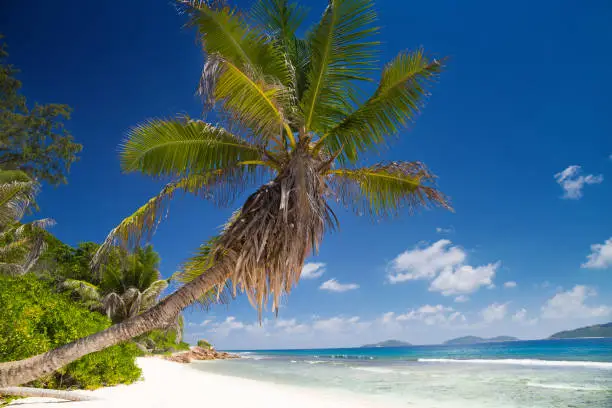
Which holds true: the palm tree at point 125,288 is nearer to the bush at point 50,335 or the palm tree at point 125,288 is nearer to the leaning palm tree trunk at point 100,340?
the bush at point 50,335

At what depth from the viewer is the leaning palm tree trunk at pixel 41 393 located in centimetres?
437

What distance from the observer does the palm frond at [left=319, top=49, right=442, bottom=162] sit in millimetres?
5023

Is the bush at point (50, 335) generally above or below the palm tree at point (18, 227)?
below

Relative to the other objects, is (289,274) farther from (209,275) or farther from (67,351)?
(67,351)

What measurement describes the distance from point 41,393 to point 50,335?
2333mm

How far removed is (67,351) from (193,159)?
2.73 metres

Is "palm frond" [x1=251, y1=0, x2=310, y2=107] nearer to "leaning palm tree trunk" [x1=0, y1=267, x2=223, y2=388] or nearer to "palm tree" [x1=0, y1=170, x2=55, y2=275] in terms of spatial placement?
"leaning palm tree trunk" [x1=0, y1=267, x2=223, y2=388]

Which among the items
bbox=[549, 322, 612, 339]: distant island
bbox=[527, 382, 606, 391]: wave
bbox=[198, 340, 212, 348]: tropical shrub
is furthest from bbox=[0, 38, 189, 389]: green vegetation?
bbox=[549, 322, 612, 339]: distant island

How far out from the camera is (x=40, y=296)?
7.48 m

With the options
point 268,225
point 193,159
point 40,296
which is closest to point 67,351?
point 268,225

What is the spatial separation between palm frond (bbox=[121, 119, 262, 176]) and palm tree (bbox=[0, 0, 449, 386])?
0.01m

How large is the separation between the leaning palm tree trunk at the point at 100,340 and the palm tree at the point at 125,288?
54.2ft

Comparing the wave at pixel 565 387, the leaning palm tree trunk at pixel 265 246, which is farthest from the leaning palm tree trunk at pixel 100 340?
the wave at pixel 565 387

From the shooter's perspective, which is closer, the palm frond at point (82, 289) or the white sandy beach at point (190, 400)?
the white sandy beach at point (190, 400)
